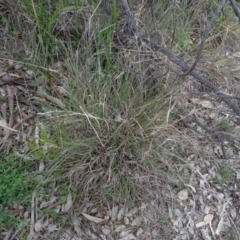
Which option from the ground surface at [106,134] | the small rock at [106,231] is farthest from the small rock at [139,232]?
the small rock at [106,231]

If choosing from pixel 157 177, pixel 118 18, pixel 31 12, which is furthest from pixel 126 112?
pixel 31 12

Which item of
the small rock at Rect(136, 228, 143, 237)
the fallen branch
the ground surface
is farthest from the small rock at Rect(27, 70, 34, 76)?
the small rock at Rect(136, 228, 143, 237)

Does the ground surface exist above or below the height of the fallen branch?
below

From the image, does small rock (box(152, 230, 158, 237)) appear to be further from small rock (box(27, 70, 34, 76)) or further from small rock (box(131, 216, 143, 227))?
small rock (box(27, 70, 34, 76))

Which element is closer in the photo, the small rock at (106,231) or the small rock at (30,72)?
the small rock at (106,231)

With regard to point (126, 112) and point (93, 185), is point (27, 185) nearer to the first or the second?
point (93, 185)

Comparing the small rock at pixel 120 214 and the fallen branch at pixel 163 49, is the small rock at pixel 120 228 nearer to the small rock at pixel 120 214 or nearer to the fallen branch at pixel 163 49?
the small rock at pixel 120 214

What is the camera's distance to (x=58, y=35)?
1688 millimetres

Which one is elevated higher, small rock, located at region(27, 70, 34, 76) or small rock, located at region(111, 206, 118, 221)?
small rock, located at region(27, 70, 34, 76)

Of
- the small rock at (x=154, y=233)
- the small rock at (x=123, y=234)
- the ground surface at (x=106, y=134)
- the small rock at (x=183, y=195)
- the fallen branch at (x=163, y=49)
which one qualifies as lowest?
the small rock at (x=123, y=234)

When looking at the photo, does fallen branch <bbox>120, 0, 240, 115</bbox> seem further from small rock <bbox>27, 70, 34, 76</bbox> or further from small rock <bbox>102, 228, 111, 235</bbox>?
small rock <bbox>102, 228, 111, 235</bbox>

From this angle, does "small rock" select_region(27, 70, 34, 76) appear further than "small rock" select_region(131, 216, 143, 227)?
Yes

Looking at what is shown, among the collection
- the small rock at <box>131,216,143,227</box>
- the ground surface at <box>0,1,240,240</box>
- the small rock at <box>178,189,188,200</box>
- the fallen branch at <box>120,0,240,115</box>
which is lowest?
the small rock at <box>131,216,143,227</box>

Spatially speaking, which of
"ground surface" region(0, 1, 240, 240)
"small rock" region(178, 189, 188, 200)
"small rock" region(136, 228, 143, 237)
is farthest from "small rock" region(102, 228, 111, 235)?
"small rock" region(178, 189, 188, 200)
